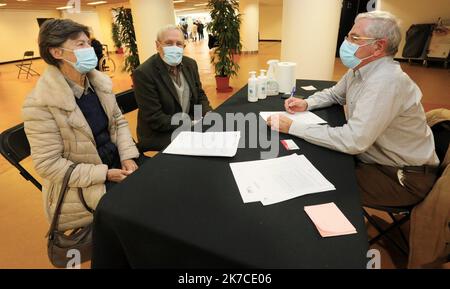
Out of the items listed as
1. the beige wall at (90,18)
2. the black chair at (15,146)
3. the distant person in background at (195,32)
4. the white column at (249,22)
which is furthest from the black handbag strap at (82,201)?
the distant person in background at (195,32)

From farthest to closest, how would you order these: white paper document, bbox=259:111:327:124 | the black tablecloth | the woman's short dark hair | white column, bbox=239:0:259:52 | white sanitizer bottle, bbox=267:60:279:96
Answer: white column, bbox=239:0:259:52
white sanitizer bottle, bbox=267:60:279:96
white paper document, bbox=259:111:327:124
the woman's short dark hair
the black tablecloth

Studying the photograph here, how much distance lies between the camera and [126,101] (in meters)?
2.03

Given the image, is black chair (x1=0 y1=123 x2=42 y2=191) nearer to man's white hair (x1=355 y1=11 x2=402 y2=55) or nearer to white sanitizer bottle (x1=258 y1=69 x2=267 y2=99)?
white sanitizer bottle (x1=258 y1=69 x2=267 y2=99)

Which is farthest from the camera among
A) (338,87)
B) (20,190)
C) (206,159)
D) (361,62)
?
(20,190)

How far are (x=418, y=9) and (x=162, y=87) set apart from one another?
9.13 metres

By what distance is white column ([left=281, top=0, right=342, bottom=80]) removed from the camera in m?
3.06

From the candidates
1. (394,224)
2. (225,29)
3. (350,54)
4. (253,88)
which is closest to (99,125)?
(253,88)

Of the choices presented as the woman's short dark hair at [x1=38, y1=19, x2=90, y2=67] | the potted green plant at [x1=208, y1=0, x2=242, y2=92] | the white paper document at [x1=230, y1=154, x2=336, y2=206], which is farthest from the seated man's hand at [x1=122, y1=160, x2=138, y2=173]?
the potted green plant at [x1=208, y1=0, x2=242, y2=92]

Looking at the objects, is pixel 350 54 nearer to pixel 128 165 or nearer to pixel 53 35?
pixel 128 165

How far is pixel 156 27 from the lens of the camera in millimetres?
4090

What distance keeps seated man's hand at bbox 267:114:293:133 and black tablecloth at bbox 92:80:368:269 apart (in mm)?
302
